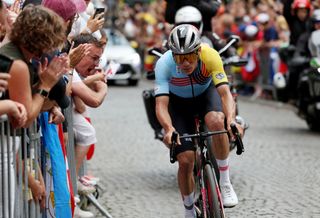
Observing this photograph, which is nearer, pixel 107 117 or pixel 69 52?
pixel 69 52

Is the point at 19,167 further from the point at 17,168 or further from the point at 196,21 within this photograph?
the point at 196,21

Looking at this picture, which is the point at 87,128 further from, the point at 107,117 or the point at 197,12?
the point at 107,117

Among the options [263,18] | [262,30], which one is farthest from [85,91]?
[262,30]

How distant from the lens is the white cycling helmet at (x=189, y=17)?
42.1 feet

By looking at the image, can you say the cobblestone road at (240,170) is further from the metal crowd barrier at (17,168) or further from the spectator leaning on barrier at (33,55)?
the spectator leaning on barrier at (33,55)

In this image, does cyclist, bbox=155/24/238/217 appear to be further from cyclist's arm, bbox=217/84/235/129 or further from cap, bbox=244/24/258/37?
cap, bbox=244/24/258/37

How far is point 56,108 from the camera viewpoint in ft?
26.3

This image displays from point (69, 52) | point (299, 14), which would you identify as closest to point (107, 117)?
point (299, 14)

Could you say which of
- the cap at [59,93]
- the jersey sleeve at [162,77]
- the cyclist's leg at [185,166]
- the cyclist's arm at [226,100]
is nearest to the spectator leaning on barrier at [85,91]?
the jersey sleeve at [162,77]

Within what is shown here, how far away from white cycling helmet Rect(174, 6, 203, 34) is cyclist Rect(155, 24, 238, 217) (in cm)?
279

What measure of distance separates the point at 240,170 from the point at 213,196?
498 cm

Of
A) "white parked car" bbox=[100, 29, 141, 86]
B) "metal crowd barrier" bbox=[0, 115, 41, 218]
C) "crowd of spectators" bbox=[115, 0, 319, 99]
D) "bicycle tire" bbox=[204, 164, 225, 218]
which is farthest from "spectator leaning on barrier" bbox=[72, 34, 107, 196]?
"white parked car" bbox=[100, 29, 141, 86]

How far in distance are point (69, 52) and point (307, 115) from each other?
9834mm

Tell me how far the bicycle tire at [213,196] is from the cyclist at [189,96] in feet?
1.11
